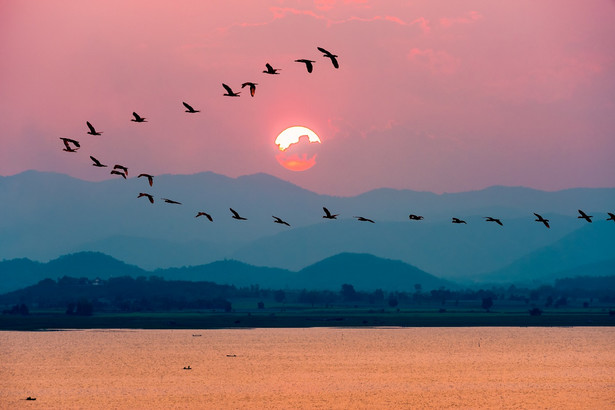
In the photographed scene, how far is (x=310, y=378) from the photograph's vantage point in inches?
5428

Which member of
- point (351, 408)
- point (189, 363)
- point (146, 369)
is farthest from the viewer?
point (189, 363)

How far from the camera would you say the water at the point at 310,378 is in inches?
4425

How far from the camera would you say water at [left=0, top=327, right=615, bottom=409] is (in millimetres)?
112406

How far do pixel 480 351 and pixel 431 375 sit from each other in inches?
2182

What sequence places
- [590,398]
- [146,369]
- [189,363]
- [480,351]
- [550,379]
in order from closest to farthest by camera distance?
[590,398] → [550,379] → [146,369] → [189,363] → [480,351]

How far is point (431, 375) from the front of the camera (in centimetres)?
14500

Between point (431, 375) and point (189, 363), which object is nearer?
point (431, 375)

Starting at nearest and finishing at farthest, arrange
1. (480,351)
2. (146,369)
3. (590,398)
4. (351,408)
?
1. (351,408)
2. (590,398)
3. (146,369)
4. (480,351)

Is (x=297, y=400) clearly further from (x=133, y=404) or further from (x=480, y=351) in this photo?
(x=480, y=351)

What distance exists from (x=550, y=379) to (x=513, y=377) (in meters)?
5.31

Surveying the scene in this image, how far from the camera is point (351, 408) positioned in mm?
106250

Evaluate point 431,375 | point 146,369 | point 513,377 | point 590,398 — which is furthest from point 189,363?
point 590,398

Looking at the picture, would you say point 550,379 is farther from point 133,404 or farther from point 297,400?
point 133,404

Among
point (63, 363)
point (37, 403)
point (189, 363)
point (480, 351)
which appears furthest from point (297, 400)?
point (480, 351)
